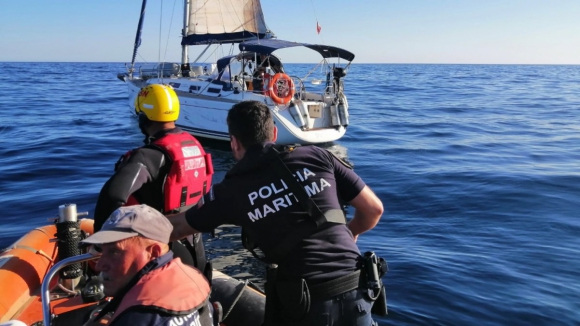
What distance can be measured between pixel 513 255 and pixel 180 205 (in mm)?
5131

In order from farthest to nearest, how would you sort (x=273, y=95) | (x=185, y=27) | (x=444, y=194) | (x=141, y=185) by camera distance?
(x=185, y=27) < (x=273, y=95) < (x=444, y=194) < (x=141, y=185)

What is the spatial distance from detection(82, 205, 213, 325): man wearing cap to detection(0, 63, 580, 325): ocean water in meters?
3.85

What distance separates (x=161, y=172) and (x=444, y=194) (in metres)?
7.97

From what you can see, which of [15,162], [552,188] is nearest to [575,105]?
[552,188]

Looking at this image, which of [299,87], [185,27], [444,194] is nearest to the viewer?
[444,194]

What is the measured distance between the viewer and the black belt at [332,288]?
257cm

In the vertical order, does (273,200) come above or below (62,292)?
above

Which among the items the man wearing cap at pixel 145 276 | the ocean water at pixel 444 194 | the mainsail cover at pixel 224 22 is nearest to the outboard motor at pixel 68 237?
the man wearing cap at pixel 145 276

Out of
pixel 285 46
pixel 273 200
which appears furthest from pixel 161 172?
pixel 285 46

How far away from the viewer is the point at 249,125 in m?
2.57

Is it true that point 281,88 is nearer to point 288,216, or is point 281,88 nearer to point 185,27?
point 185,27

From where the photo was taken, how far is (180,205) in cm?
347

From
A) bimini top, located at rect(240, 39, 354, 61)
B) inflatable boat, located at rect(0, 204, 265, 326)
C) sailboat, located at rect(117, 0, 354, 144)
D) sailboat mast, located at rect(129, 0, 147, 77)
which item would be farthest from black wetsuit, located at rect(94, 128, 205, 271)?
sailboat mast, located at rect(129, 0, 147, 77)

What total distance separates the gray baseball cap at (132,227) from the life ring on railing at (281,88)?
12553 mm
